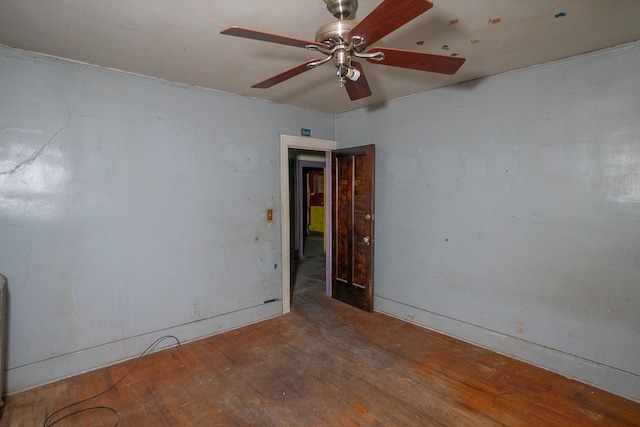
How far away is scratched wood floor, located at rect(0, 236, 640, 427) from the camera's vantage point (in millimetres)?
2080

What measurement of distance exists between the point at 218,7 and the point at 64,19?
38.6 inches

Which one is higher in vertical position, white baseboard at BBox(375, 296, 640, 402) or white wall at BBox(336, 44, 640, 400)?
white wall at BBox(336, 44, 640, 400)

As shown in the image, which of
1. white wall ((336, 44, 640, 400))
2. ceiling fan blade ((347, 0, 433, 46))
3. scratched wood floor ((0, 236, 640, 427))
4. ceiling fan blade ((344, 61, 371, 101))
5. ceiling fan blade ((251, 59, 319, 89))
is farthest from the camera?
white wall ((336, 44, 640, 400))

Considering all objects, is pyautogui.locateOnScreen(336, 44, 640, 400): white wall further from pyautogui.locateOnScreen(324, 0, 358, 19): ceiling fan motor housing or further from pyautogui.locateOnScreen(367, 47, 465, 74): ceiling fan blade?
pyautogui.locateOnScreen(324, 0, 358, 19): ceiling fan motor housing

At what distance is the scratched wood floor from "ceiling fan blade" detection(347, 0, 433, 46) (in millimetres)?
2269

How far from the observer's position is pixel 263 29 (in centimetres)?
198

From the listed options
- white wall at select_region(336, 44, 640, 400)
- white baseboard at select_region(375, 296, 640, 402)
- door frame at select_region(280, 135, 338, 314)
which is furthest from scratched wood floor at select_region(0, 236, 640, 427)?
door frame at select_region(280, 135, 338, 314)

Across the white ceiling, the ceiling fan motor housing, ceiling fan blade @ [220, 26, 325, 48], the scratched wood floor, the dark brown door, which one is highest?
the white ceiling

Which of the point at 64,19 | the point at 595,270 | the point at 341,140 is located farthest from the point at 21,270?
the point at 595,270

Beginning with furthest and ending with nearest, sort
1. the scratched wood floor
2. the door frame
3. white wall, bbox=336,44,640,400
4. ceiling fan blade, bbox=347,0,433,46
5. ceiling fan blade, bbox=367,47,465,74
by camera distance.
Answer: the door frame
white wall, bbox=336,44,640,400
the scratched wood floor
ceiling fan blade, bbox=367,47,465,74
ceiling fan blade, bbox=347,0,433,46

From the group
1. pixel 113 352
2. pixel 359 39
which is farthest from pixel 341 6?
pixel 113 352

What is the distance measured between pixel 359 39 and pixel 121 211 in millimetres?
2473

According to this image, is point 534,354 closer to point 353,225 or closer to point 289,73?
point 353,225

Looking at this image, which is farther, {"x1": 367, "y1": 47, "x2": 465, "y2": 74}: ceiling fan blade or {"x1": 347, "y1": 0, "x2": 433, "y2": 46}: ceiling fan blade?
{"x1": 367, "y1": 47, "x2": 465, "y2": 74}: ceiling fan blade
